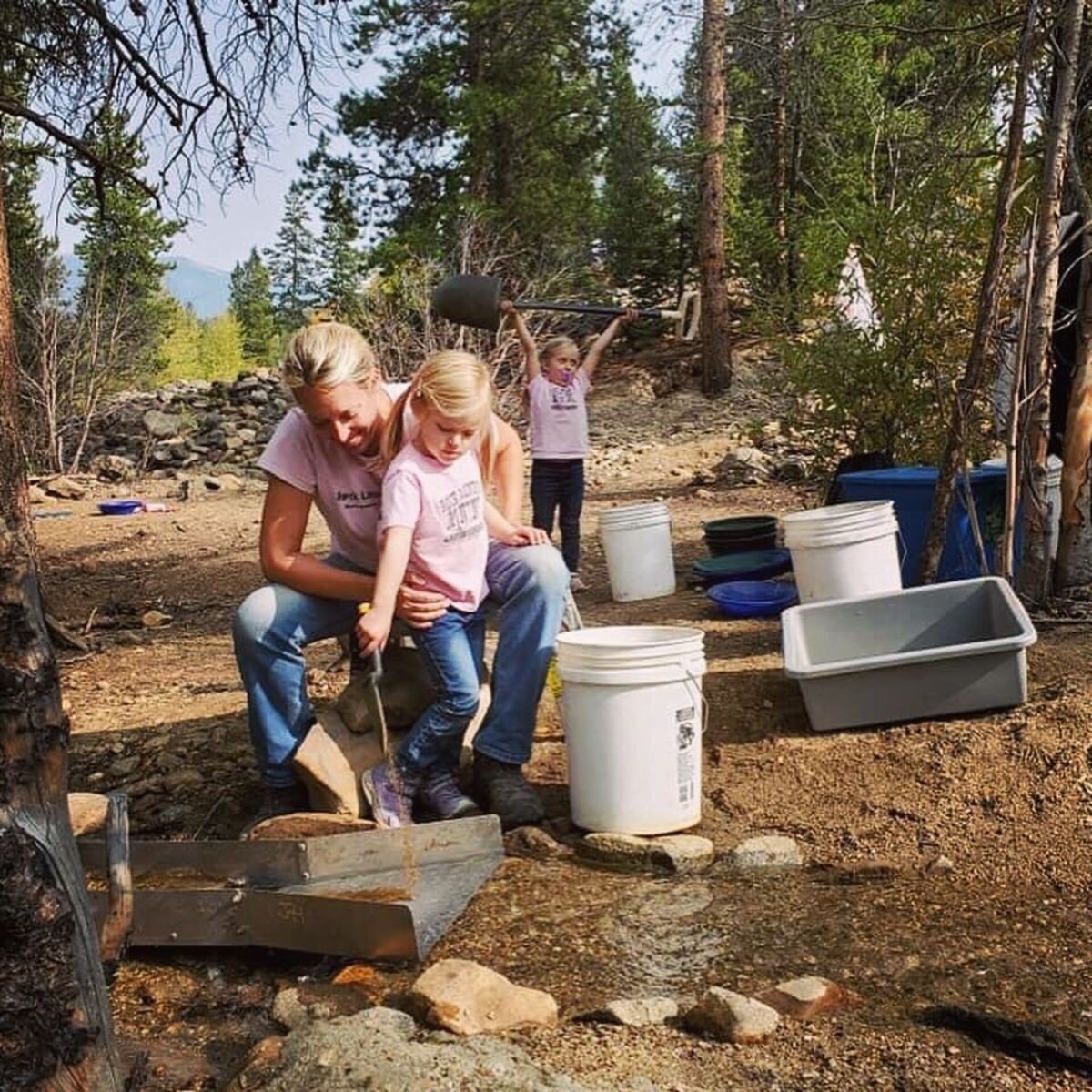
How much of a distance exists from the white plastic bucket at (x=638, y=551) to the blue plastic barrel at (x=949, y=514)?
1.18 m

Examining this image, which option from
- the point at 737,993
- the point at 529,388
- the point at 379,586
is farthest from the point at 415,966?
the point at 529,388

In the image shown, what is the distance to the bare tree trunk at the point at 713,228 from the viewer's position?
15.2 m

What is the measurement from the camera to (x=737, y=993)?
2252 mm

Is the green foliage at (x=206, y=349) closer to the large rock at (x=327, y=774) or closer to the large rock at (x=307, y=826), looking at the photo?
the large rock at (x=327, y=774)

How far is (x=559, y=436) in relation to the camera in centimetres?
662

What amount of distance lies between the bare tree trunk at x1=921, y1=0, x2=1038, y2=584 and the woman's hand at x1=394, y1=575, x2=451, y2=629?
6.77ft

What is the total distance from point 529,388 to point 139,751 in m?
3.31

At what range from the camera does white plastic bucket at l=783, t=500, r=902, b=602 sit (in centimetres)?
459

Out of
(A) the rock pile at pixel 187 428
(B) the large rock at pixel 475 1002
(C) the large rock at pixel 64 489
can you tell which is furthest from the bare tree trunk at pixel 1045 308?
(A) the rock pile at pixel 187 428

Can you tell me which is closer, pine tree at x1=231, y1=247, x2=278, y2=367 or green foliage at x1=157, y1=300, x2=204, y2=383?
green foliage at x1=157, y1=300, x2=204, y2=383

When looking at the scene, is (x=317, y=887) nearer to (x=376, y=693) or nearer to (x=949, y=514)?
(x=376, y=693)

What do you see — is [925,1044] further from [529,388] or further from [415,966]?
[529,388]

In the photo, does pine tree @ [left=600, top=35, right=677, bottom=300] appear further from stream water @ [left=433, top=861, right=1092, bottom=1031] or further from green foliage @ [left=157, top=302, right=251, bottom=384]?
stream water @ [left=433, top=861, right=1092, bottom=1031]

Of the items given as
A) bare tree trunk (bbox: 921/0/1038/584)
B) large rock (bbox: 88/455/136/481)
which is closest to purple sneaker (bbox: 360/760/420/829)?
bare tree trunk (bbox: 921/0/1038/584)
